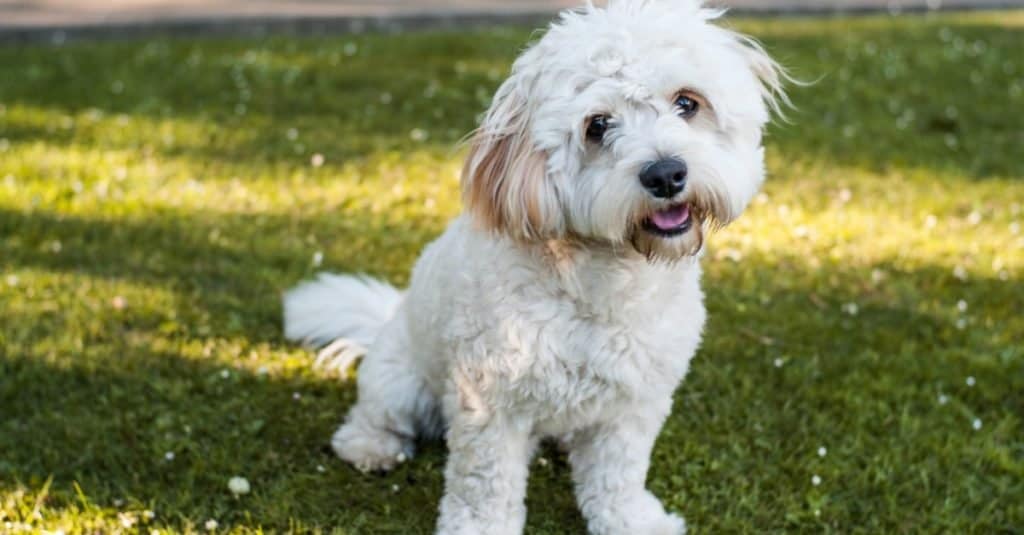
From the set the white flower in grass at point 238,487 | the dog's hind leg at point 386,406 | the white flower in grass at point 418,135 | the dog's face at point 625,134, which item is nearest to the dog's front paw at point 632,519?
the dog's hind leg at point 386,406

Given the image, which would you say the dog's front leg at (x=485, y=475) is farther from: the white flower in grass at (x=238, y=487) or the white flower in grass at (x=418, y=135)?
the white flower in grass at (x=418, y=135)

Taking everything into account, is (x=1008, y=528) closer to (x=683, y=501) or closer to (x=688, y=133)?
(x=683, y=501)

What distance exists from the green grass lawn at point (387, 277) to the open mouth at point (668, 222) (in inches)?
46.8

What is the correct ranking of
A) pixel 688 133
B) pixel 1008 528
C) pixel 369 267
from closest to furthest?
pixel 688 133 → pixel 1008 528 → pixel 369 267

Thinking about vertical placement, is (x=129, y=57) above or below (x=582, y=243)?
below

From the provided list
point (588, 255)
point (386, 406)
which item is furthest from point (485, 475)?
point (588, 255)

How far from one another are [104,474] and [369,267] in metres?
1.77

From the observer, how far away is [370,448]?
3.58 m

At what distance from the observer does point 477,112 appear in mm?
6898

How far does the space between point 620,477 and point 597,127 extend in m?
1.16

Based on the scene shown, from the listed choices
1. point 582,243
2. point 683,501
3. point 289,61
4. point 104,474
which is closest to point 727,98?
point 582,243

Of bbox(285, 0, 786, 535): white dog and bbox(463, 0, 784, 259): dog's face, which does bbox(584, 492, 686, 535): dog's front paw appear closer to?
bbox(285, 0, 786, 535): white dog

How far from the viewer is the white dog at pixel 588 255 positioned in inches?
103

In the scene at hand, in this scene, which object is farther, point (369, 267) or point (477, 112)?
point (477, 112)
